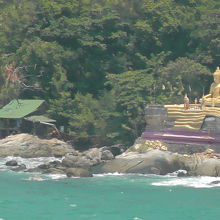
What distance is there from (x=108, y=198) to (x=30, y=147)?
19838 millimetres

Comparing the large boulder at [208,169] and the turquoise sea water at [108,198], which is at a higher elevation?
the large boulder at [208,169]

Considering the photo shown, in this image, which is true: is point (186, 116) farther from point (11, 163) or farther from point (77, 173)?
point (11, 163)

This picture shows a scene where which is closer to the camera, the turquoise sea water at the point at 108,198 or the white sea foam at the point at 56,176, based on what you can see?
the turquoise sea water at the point at 108,198

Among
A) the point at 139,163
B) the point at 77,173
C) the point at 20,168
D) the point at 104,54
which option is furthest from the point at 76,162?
the point at 104,54

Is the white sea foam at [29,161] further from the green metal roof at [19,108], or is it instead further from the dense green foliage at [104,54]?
the green metal roof at [19,108]

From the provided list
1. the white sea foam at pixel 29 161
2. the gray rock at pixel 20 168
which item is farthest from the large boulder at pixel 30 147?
the gray rock at pixel 20 168

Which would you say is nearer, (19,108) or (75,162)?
(75,162)

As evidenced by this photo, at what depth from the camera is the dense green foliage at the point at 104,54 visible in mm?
62938

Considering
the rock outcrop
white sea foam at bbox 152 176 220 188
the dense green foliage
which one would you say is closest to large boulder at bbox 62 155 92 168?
the rock outcrop

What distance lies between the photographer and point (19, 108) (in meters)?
65.8

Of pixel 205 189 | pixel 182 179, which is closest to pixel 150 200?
pixel 205 189

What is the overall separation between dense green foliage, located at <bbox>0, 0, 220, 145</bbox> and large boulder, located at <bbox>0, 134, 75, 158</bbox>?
10.9 ft

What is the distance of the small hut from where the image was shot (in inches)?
2520

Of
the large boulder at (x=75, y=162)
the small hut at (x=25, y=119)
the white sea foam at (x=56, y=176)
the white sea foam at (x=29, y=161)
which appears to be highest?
the small hut at (x=25, y=119)
